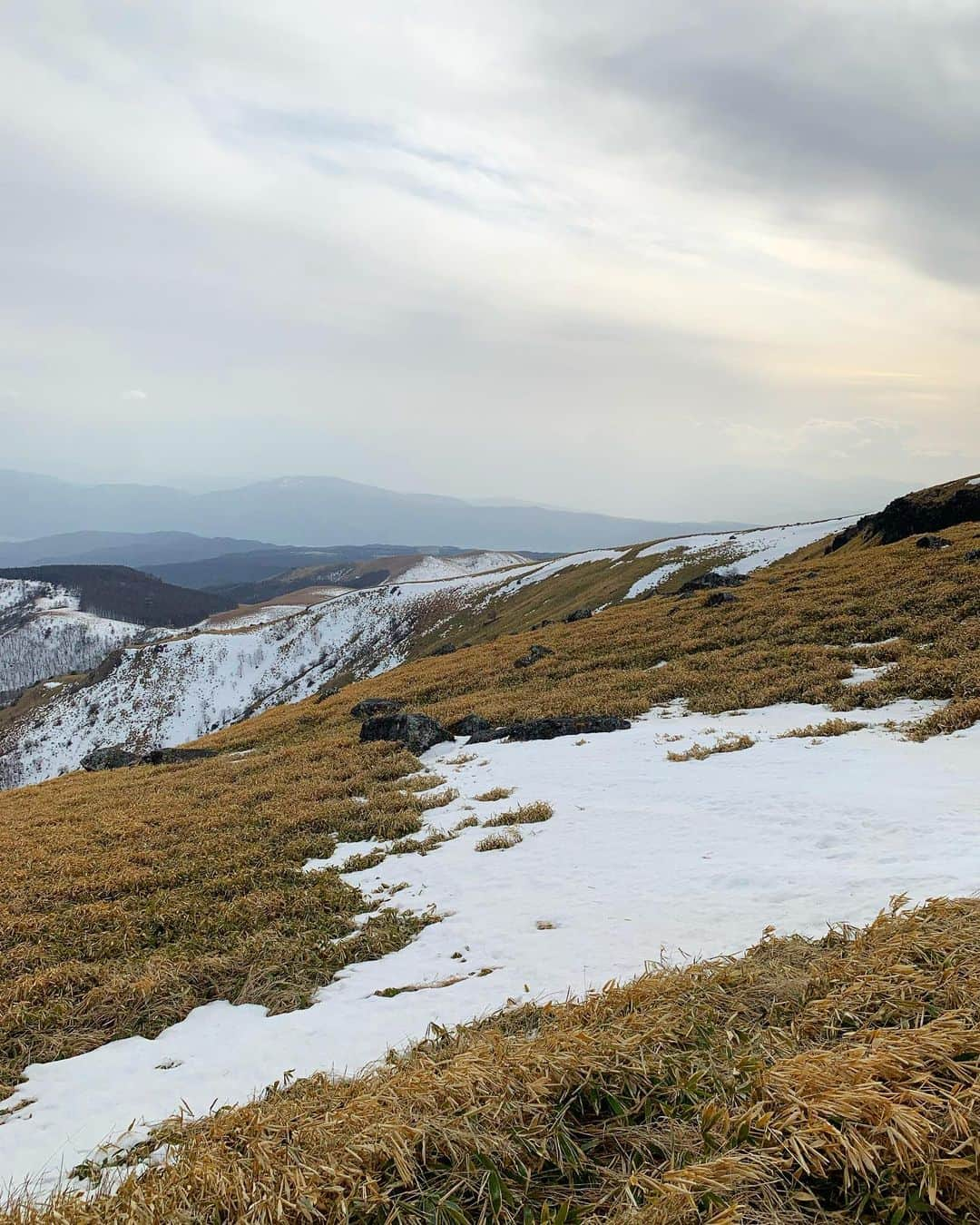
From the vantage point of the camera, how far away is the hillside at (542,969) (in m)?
2.75

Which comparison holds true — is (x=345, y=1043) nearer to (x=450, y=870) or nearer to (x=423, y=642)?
(x=450, y=870)

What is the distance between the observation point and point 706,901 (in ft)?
23.2

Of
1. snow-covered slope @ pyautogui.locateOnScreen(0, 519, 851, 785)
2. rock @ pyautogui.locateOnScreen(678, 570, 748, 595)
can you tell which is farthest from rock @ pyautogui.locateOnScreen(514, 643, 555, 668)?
snow-covered slope @ pyautogui.locateOnScreen(0, 519, 851, 785)

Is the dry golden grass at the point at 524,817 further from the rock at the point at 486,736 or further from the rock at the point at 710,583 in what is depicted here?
the rock at the point at 710,583

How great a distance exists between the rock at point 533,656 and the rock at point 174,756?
13317 mm

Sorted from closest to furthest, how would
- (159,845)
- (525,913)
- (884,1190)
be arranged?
(884,1190), (525,913), (159,845)

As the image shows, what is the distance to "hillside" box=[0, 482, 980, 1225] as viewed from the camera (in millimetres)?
2754

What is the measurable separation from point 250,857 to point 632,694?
12.2m

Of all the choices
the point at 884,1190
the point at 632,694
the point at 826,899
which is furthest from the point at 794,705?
the point at 884,1190

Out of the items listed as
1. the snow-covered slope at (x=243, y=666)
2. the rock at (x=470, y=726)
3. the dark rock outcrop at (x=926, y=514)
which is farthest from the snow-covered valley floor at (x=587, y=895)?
the snow-covered slope at (x=243, y=666)

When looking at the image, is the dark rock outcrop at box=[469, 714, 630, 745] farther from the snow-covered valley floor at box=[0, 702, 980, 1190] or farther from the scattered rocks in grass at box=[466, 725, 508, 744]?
the snow-covered valley floor at box=[0, 702, 980, 1190]

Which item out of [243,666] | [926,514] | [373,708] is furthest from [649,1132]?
[243,666]

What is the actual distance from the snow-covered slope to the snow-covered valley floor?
68.1 meters

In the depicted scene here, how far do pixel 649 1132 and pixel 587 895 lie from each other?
4927mm
